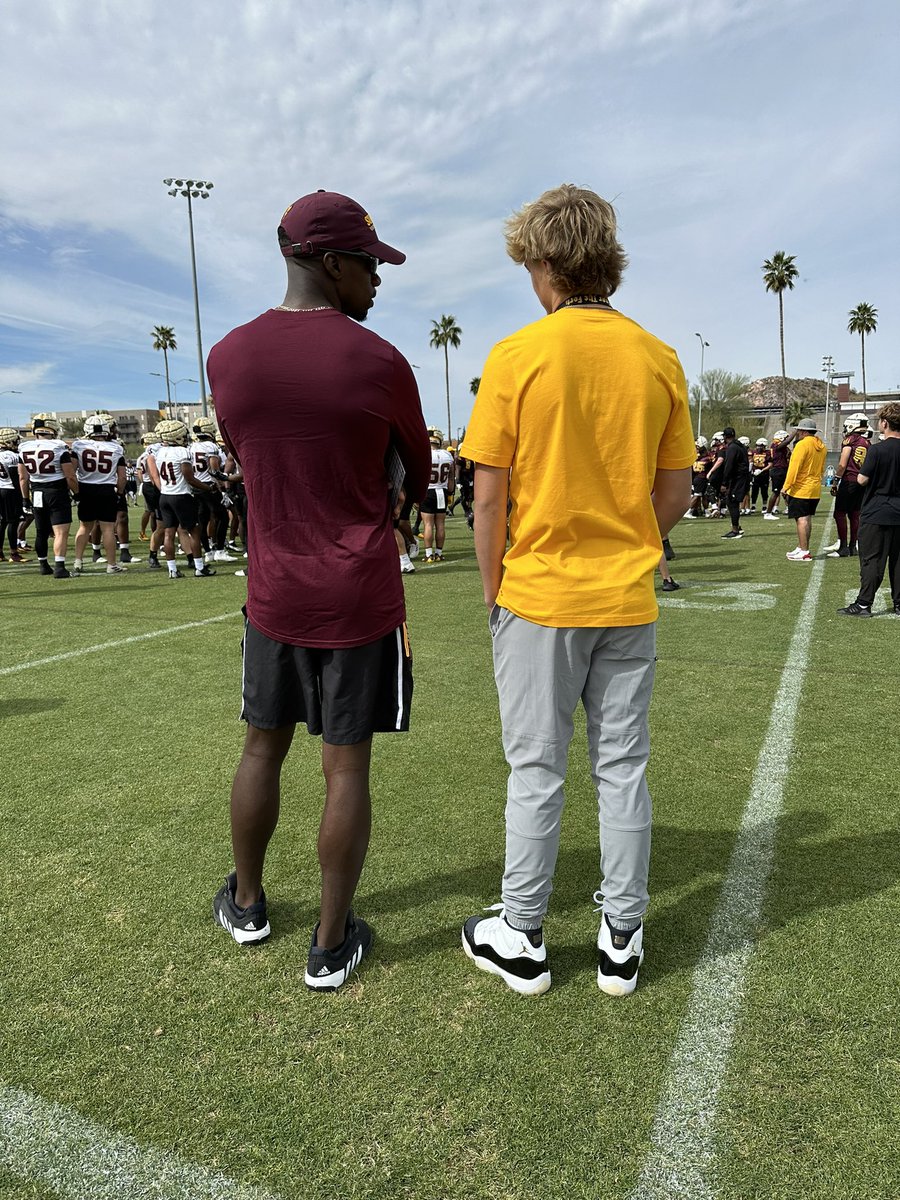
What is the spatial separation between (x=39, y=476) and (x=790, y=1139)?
37.5ft

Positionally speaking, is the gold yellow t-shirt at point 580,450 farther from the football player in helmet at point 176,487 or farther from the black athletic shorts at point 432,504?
the black athletic shorts at point 432,504

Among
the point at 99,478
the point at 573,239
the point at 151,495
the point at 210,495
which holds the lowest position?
the point at 573,239

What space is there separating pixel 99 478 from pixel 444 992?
34.6ft

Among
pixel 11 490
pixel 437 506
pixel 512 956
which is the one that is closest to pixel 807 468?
pixel 437 506

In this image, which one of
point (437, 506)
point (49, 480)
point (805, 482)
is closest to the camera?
point (49, 480)

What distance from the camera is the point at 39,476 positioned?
10.6m

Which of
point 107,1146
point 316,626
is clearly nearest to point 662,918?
point 316,626

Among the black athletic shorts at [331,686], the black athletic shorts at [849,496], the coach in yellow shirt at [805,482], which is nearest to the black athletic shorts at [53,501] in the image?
the black athletic shorts at [331,686]

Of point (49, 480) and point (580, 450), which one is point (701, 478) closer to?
point (49, 480)

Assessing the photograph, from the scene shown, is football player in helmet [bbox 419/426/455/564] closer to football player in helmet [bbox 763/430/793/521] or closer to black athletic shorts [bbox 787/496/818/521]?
black athletic shorts [bbox 787/496/818/521]

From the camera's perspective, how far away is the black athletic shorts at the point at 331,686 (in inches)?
86.4

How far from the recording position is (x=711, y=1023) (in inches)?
84.3

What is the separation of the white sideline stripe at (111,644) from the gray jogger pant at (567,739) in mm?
4992

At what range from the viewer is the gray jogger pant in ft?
7.05
